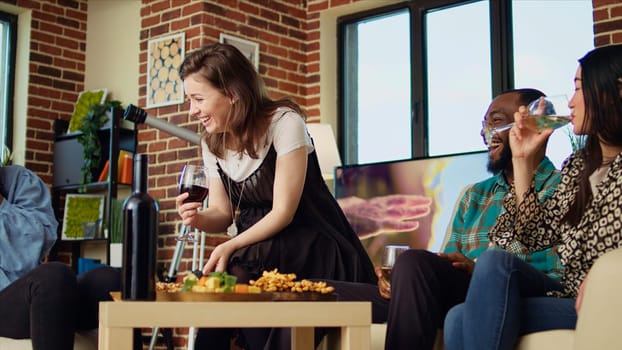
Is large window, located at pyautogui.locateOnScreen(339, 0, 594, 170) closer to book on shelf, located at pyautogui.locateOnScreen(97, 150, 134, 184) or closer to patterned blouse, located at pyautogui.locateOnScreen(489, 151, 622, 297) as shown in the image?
book on shelf, located at pyautogui.locateOnScreen(97, 150, 134, 184)

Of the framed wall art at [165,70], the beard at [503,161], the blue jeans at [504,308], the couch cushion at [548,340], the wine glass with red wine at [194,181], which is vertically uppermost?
the framed wall art at [165,70]

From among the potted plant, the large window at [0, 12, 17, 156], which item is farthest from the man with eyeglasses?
the large window at [0, 12, 17, 156]

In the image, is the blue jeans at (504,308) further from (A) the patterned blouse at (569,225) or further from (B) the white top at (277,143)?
(B) the white top at (277,143)

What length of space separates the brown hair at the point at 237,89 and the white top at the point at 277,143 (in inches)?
0.9

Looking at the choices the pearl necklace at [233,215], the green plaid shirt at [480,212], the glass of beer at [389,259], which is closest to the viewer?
the glass of beer at [389,259]

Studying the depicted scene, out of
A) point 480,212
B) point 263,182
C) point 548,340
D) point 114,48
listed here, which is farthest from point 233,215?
point 114,48

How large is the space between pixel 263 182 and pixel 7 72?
13.0 ft

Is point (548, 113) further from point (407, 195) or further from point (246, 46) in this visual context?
point (246, 46)

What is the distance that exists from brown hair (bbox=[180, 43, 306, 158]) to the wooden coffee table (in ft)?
2.93

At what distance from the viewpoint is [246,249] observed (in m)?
2.38

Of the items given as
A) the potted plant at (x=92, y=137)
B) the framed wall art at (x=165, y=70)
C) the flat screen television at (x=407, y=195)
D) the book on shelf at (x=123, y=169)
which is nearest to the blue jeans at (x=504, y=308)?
the flat screen television at (x=407, y=195)

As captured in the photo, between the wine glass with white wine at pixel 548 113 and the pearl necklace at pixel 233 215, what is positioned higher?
the wine glass with white wine at pixel 548 113

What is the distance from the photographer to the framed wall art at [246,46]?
532 centimetres

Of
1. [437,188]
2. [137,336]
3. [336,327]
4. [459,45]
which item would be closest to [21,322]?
[137,336]
